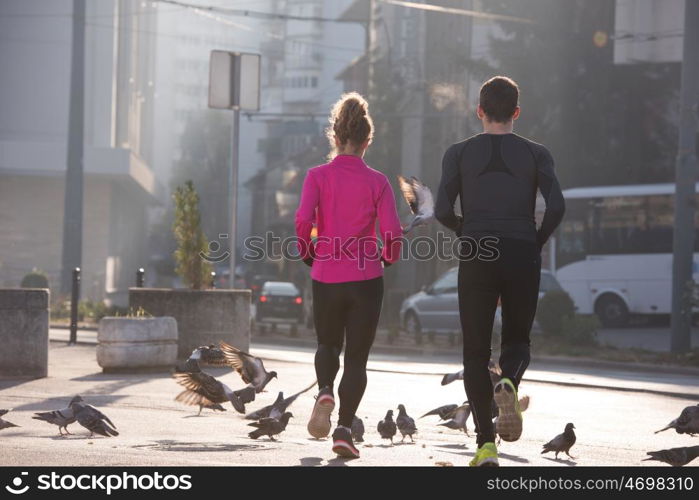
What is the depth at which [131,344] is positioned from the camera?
15.3 meters

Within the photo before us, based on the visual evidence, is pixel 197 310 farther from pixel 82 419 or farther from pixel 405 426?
pixel 82 419

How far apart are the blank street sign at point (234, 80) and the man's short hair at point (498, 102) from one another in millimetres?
13097

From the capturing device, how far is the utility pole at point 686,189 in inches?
910

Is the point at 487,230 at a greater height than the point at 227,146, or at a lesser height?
lesser

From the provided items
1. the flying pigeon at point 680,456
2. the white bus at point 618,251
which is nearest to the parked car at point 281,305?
the white bus at point 618,251

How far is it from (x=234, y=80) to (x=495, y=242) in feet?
45.3

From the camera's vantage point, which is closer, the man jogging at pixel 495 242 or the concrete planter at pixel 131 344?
the man jogging at pixel 495 242

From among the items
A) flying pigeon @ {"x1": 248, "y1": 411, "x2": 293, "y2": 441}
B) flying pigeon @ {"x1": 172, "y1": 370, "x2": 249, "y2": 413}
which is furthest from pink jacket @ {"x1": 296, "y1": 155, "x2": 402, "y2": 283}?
flying pigeon @ {"x1": 172, "y1": 370, "x2": 249, "y2": 413}

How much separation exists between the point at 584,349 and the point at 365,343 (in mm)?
17420

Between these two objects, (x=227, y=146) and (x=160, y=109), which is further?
(x=160, y=109)

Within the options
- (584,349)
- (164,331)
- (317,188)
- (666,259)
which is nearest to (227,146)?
(666,259)

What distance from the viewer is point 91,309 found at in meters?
33.8

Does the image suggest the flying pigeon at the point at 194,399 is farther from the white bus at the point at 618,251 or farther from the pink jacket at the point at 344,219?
the white bus at the point at 618,251
